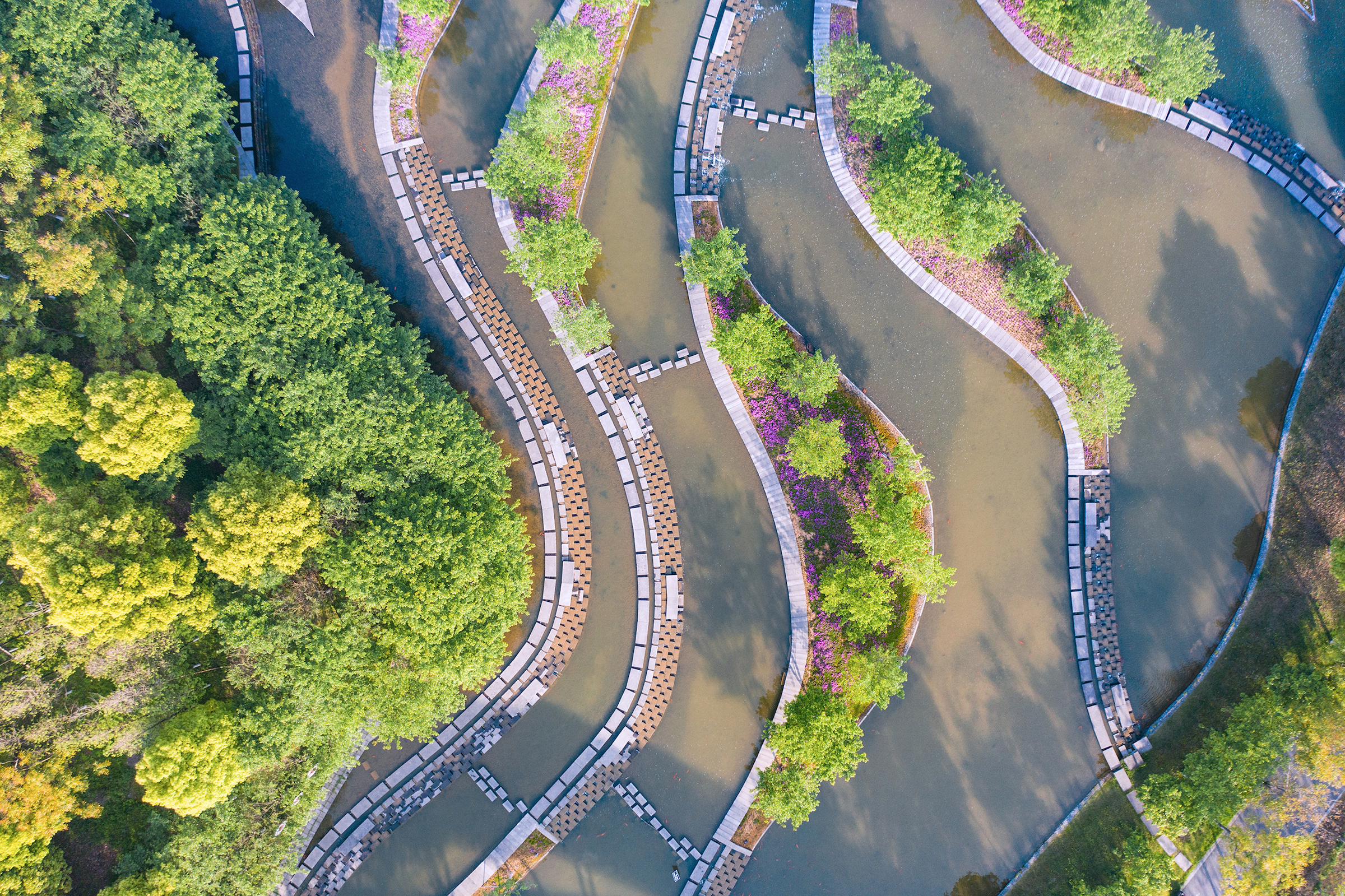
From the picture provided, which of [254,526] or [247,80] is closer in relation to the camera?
[254,526]

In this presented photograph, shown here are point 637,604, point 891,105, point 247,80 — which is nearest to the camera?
point 891,105

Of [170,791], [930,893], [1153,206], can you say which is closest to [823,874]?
[930,893]

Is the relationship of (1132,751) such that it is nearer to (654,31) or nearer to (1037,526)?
(1037,526)

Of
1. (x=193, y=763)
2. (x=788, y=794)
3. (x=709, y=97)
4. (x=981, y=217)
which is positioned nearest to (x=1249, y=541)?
(x=981, y=217)

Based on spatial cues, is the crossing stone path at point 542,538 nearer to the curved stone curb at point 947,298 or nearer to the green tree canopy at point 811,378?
the green tree canopy at point 811,378

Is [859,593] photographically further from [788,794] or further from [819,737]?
[788,794]

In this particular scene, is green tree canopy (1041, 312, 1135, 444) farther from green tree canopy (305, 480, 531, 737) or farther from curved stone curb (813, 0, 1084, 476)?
green tree canopy (305, 480, 531, 737)
